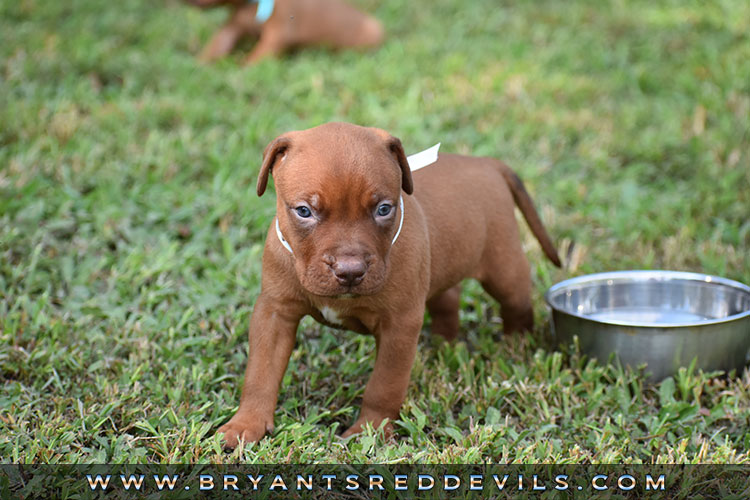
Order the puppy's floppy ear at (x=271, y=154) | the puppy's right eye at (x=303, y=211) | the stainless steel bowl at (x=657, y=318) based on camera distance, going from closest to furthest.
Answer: the puppy's right eye at (x=303, y=211) < the puppy's floppy ear at (x=271, y=154) < the stainless steel bowl at (x=657, y=318)

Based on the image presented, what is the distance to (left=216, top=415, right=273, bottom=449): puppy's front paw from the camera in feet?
10.5

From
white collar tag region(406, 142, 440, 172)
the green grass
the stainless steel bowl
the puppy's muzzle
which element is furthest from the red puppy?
the stainless steel bowl

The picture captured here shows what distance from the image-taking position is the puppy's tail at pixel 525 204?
167 inches

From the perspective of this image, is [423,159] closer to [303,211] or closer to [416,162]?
[416,162]

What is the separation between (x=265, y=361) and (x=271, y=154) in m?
0.84

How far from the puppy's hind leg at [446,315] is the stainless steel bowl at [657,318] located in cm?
48

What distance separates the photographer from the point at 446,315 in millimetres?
4383

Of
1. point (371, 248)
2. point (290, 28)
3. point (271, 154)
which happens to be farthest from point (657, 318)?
point (290, 28)

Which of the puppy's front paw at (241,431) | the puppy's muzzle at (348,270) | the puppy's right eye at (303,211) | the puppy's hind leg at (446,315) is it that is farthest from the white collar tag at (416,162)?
the puppy's hind leg at (446,315)

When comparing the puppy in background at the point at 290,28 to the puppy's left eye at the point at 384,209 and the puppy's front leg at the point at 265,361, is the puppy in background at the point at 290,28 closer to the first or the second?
the puppy's front leg at the point at 265,361

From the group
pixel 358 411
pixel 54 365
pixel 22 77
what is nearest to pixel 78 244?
pixel 54 365

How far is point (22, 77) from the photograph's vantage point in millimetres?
6672

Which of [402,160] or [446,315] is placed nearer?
[402,160]

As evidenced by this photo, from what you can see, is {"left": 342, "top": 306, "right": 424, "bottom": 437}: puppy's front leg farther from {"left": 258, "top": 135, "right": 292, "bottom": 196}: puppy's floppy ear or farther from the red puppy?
{"left": 258, "top": 135, "right": 292, "bottom": 196}: puppy's floppy ear
